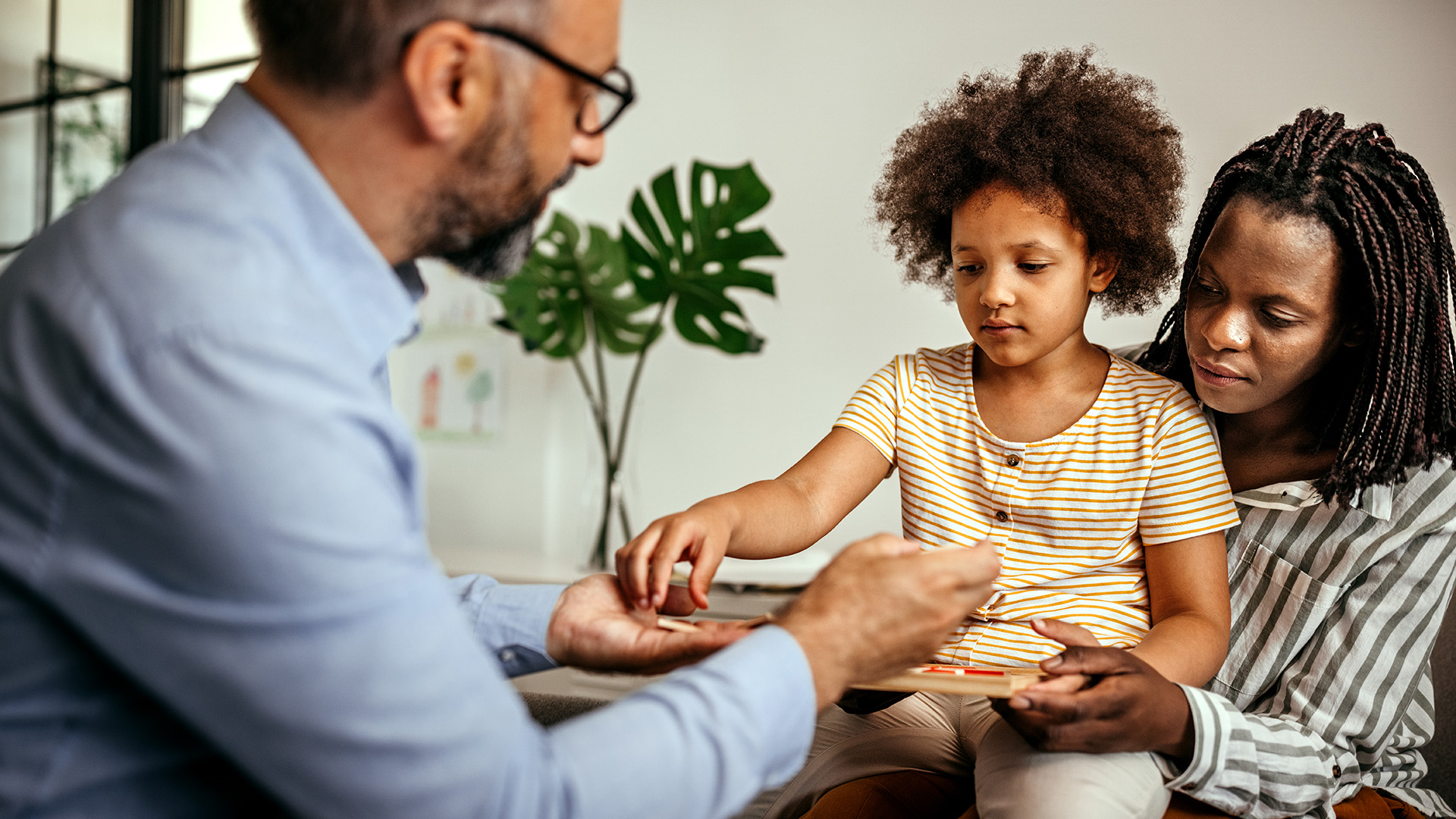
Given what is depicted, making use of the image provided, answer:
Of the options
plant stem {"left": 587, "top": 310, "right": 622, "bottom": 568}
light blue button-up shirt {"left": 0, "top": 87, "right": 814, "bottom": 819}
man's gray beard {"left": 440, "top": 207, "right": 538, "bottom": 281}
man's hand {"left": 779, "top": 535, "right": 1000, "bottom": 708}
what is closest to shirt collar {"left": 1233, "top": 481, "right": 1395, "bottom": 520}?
man's hand {"left": 779, "top": 535, "right": 1000, "bottom": 708}

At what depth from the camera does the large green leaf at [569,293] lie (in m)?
2.77

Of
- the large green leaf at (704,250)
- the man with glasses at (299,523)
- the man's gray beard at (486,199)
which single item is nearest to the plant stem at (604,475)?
the large green leaf at (704,250)

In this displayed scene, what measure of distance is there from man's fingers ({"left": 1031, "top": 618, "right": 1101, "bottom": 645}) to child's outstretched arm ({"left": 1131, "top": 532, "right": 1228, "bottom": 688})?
102 mm

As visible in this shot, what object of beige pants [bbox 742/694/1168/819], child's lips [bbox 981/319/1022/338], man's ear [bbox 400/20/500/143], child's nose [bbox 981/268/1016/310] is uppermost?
man's ear [bbox 400/20/500/143]

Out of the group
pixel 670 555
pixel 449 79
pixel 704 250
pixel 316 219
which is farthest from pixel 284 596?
pixel 704 250

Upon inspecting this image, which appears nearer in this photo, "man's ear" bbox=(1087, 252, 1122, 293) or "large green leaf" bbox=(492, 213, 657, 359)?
"man's ear" bbox=(1087, 252, 1122, 293)

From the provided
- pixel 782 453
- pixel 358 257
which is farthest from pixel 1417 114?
pixel 358 257

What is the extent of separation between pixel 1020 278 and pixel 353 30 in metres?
0.86

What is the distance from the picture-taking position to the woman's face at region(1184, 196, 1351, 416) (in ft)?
3.89

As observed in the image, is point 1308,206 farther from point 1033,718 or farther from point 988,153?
point 1033,718

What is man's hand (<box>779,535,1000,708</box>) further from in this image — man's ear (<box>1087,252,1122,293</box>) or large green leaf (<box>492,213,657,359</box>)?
large green leaf (<box>492,213,657,359</box>)

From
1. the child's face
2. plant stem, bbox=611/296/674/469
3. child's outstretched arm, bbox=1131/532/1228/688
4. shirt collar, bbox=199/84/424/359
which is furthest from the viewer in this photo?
plant stem, bbox=611/296/674/469

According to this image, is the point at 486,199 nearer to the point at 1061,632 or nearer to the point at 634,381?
the point at 1061,632

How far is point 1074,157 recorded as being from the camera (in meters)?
1.34
